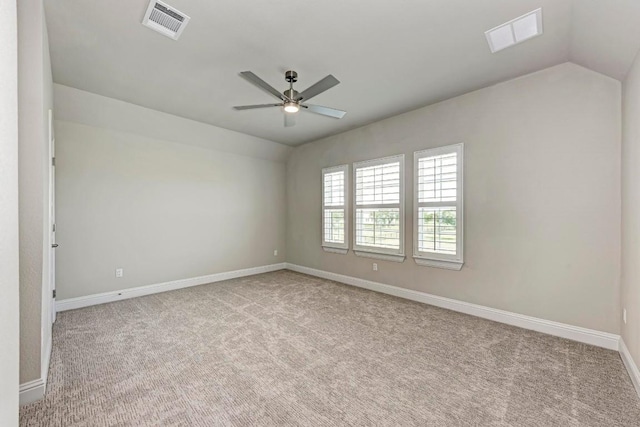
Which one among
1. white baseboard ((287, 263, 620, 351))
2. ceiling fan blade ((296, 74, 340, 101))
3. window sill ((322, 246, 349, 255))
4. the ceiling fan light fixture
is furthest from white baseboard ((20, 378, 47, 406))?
window sill ((322, 246, 349, 255))

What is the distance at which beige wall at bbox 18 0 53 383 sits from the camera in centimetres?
199

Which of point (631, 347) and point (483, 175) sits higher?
point (483, 175)

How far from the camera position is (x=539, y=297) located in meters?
3.24

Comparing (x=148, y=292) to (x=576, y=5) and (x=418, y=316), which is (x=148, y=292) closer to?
(x=418, y=316)

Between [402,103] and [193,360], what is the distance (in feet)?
12.9

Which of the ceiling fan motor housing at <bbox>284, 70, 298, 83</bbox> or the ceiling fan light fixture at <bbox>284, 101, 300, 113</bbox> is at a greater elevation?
the ceiling fan motor housing at <bbox>284, 70, 298, 83</bbox>

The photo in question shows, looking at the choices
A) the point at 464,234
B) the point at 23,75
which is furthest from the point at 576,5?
the point at 23,75

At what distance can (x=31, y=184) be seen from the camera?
206 centimetres

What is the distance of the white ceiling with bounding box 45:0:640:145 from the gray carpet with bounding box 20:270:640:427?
2.67 m

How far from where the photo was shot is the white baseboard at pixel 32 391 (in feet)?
6.59

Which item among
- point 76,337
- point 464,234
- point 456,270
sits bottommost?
point 76,337

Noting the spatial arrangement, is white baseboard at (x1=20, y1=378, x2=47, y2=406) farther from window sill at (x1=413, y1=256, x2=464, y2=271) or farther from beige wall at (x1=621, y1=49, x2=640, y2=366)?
beige wall at (x1=621, y1=49, x2=640, y2=366)

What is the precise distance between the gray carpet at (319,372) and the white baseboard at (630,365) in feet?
0.20

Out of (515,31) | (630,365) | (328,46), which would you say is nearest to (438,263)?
(630,365)
